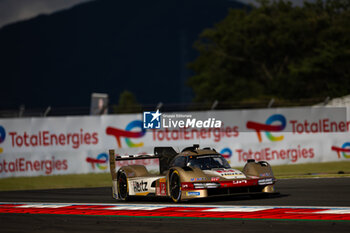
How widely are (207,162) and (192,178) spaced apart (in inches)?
40.0

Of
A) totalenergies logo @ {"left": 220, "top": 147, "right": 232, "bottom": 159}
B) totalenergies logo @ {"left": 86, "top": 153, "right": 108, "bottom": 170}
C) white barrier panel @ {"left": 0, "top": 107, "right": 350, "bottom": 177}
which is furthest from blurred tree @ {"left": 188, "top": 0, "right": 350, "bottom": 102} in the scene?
totalenergies logo @ {"left": 86, "top": 153, "right": 108, "bottom": 170}

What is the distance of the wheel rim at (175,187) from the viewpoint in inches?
476

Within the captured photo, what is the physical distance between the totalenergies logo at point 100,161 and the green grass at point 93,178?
345mm

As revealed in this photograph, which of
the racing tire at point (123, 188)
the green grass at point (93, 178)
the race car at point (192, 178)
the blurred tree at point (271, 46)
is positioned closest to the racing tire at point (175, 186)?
the race car at point (192, 178)

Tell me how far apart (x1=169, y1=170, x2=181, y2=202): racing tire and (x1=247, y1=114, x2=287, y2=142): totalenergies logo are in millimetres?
12356

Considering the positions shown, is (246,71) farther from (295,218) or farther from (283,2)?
(295,218)

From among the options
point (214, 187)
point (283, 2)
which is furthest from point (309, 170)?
point (283, 2)

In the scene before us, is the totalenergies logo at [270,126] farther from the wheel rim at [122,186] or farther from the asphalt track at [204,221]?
the wheel rim at [122,186]

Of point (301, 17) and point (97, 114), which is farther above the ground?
point (301, 17)

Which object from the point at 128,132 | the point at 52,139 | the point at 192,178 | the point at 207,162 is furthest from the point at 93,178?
the point at 192,178

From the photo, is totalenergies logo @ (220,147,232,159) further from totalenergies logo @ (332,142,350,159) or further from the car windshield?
the car windshield

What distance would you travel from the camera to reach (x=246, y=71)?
2500 inches

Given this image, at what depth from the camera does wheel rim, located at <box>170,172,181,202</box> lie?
12094 mm

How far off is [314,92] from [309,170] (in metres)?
27.0
